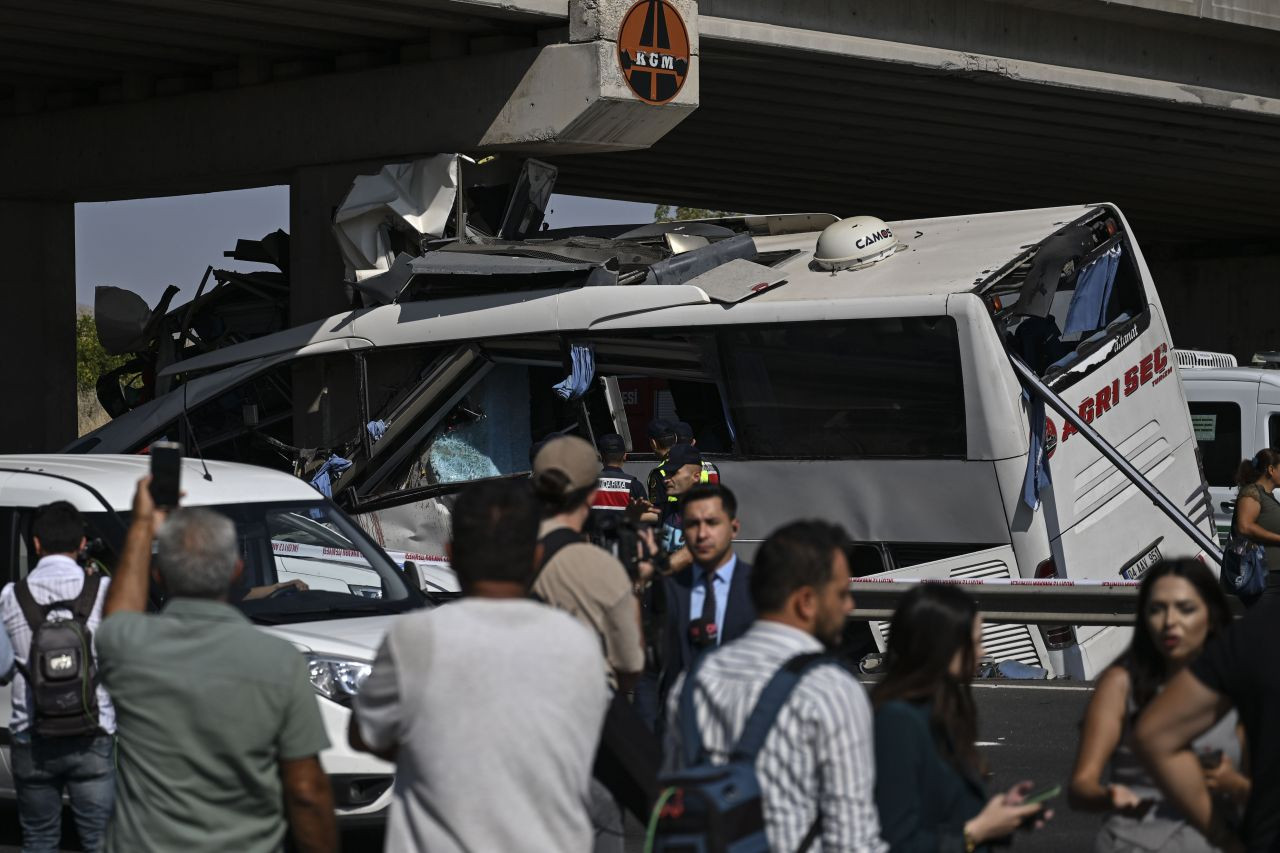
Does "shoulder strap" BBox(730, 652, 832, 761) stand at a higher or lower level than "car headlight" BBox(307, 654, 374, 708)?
higher

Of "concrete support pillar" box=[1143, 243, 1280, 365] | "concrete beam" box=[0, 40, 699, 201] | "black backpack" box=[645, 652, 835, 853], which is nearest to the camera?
"black backpack" box=[645, 652, 835, 853]

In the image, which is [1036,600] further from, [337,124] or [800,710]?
[337,124]

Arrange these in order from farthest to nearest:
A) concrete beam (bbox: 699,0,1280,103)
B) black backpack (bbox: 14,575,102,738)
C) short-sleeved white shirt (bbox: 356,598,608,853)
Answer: concrete beam (bbox: 699,0,1280,103)
black backpack (bbox: 14,575,102,738)
short-sleeved white shirt (bbox: 356,598,608,853)

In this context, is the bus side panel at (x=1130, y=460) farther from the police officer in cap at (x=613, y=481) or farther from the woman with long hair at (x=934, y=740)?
the woman with long hair at (x=934, y=740)

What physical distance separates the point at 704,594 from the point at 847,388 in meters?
6.05

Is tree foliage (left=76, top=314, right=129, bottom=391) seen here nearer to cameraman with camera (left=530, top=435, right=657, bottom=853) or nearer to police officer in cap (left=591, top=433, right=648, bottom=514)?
police officer in cap (left=591, top=433, right=648, bottom=514)

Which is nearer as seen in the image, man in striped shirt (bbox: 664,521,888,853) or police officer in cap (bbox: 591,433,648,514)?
man in striped shirt (bbox: 664,521,888,853)

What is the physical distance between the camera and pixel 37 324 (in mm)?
21859

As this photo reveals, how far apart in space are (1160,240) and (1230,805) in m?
31.6

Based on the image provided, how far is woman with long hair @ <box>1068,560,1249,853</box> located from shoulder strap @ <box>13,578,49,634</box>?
3620 millimetres

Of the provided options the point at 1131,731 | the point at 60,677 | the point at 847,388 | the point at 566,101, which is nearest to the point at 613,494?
the point at 847,388

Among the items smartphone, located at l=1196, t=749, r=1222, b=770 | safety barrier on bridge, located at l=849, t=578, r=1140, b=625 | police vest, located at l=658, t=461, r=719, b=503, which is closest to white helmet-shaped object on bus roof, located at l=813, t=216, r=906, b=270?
police vest, located at l=658, t=461, r=719, b=503

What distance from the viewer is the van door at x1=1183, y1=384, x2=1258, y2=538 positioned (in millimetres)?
15016

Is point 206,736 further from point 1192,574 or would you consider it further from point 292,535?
point 292,535
